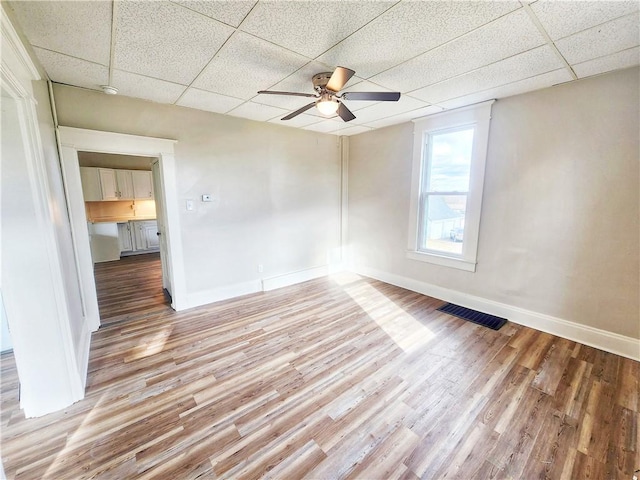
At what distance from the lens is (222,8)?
1539 millimetres

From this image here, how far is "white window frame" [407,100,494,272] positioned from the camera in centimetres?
319

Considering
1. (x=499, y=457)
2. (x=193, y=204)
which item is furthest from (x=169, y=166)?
(x=499, y=457)

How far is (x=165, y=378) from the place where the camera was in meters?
2.25

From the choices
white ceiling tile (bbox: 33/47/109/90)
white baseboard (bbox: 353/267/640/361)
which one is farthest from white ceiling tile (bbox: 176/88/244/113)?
white baseboard (bbox: 353/267/640/361)

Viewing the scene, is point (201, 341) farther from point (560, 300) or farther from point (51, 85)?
point (560, 300)

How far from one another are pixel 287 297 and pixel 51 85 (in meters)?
3.41

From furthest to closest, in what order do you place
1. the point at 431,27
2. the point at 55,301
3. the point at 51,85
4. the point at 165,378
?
1. the point at 51,85
2. the point at 165,378
3. the point at 55,301
4. the point at 431,27

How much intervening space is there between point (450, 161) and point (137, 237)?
7.11 metres

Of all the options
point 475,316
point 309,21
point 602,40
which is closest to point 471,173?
point 602,40

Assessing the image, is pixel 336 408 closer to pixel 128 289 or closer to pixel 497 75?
pixel 497 75

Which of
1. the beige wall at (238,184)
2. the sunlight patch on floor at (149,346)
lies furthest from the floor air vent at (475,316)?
the sunlight patch on floor at (149,346)

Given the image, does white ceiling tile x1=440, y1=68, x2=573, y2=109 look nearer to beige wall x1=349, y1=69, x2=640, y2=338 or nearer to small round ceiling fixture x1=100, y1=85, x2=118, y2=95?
beige wall x1=349, y1=69, x2=640, y2=338

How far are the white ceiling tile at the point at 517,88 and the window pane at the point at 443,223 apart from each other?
1127mm

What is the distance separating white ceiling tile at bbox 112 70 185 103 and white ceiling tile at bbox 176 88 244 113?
0.33ft
